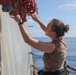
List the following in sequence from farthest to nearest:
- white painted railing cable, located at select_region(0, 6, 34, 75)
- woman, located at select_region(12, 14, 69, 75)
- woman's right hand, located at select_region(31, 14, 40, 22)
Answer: woman's right hand, located at select_region(31, 14, 40, 22) < woman, located at select_region(12, 14, 69, 75) < white painted railing cable, located at select_region(0, 6, 34, 75)

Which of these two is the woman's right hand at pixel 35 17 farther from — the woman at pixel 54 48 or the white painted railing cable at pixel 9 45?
the woman at pixel 54 48

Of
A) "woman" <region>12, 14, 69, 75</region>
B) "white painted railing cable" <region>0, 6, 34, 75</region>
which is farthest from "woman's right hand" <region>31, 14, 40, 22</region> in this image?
"woman" <region>12, 14, 69, 75</region>

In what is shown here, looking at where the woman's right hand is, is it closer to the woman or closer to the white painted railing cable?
the white painted railing cable

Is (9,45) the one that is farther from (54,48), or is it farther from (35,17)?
(35,17)

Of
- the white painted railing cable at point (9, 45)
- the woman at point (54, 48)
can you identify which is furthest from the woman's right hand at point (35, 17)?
the woman at point (54, 48)

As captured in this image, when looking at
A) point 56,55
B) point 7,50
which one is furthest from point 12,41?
point 56,55

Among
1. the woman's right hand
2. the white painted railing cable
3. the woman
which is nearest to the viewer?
the white painted railing cable

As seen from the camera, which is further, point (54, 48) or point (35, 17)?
point (35, 17)

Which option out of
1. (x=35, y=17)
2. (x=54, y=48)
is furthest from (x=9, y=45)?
(x=35, y=17)

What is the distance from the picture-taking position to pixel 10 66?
108 inches

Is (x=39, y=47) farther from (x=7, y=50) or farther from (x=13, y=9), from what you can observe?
(x=13, y=9)

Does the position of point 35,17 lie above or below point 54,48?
above

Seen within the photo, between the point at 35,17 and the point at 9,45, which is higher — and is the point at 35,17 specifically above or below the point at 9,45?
above

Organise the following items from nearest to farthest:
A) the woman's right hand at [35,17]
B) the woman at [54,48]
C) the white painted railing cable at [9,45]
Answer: the white painted railing cable at [9,45] → the woman at [54,48] → the woman's right hand at [35,17]
